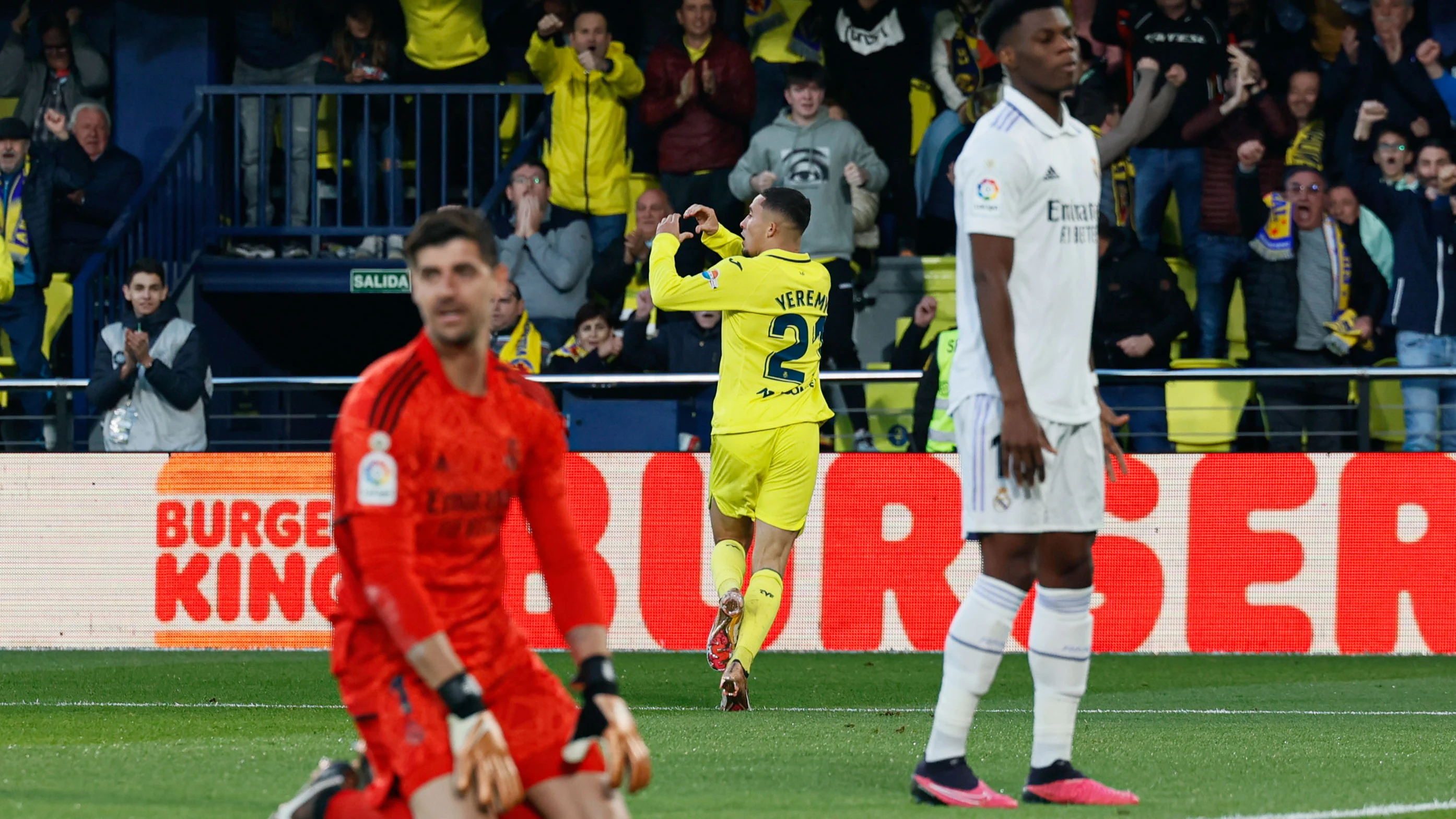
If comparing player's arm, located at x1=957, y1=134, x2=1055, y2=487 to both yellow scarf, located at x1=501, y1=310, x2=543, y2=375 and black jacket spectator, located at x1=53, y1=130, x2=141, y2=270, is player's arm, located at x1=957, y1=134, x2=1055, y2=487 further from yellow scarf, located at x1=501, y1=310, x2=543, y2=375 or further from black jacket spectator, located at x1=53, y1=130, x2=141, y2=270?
black jacket spectator, located at x1=53, y1=130, x2=141, y2=270

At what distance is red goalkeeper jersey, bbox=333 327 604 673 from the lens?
4.21 m

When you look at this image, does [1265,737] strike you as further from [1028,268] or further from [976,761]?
[1028,268]

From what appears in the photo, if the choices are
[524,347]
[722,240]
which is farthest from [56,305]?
[722,240]

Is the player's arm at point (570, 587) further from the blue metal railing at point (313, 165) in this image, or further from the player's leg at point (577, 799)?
the blue metal railing at point (313, 165)

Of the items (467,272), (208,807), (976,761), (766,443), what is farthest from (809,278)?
(467,272)

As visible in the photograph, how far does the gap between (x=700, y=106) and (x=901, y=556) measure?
444 cm

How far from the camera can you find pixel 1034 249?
5.64 metres

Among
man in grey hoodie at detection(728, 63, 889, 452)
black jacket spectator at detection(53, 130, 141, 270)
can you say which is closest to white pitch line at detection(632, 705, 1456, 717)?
man in grey hoodie at detection(728, 63, 889, 452)

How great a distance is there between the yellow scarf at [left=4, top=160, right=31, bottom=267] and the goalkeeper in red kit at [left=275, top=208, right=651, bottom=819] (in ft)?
39.0

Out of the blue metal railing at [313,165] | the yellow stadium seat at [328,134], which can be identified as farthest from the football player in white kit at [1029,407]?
the yellow stadium seat at [328,134]

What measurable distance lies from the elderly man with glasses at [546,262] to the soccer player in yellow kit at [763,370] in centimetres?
553

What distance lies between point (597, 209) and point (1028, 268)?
33.5 feet

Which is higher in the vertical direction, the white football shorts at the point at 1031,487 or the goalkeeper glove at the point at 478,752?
the white football shorts at the point at 1031,487

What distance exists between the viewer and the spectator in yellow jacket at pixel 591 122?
15406mm
